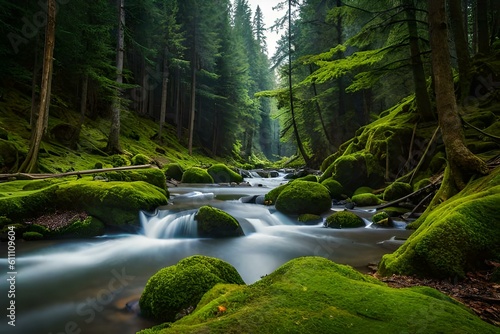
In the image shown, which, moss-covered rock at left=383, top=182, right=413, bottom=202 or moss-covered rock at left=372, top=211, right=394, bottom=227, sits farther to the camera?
moss-covered rock at left=383, top=182, right=413, bottom=202

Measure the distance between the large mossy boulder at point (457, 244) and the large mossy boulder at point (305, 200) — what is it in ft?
18.5

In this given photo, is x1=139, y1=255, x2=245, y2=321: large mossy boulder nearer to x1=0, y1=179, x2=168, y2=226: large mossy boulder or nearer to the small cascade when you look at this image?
the small cascade

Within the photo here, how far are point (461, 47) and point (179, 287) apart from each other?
11490 millimetres

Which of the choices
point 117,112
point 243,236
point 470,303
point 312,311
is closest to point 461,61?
point 243,236

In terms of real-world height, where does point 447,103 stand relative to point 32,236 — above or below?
above

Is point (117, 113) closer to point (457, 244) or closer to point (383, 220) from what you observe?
point (383, 220)

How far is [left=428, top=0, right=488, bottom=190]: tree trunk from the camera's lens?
5.75 m

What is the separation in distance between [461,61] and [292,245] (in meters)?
8.58

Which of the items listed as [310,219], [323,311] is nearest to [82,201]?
[310,219]

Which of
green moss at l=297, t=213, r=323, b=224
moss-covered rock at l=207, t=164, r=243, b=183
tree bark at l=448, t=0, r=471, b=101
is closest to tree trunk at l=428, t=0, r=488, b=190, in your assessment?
green moss at l=297, t=213, r=323, b=224

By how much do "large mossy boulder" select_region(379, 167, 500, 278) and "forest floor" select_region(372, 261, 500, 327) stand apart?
4.3 inches

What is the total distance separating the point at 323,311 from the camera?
197 centimetres

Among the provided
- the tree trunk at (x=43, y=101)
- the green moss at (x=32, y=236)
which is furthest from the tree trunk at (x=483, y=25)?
the green moss at (x=32, y=236)

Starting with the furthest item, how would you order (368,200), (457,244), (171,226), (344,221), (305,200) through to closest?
(368,200)
(305,200)
(344,221)
(171,226)
(457,244)
